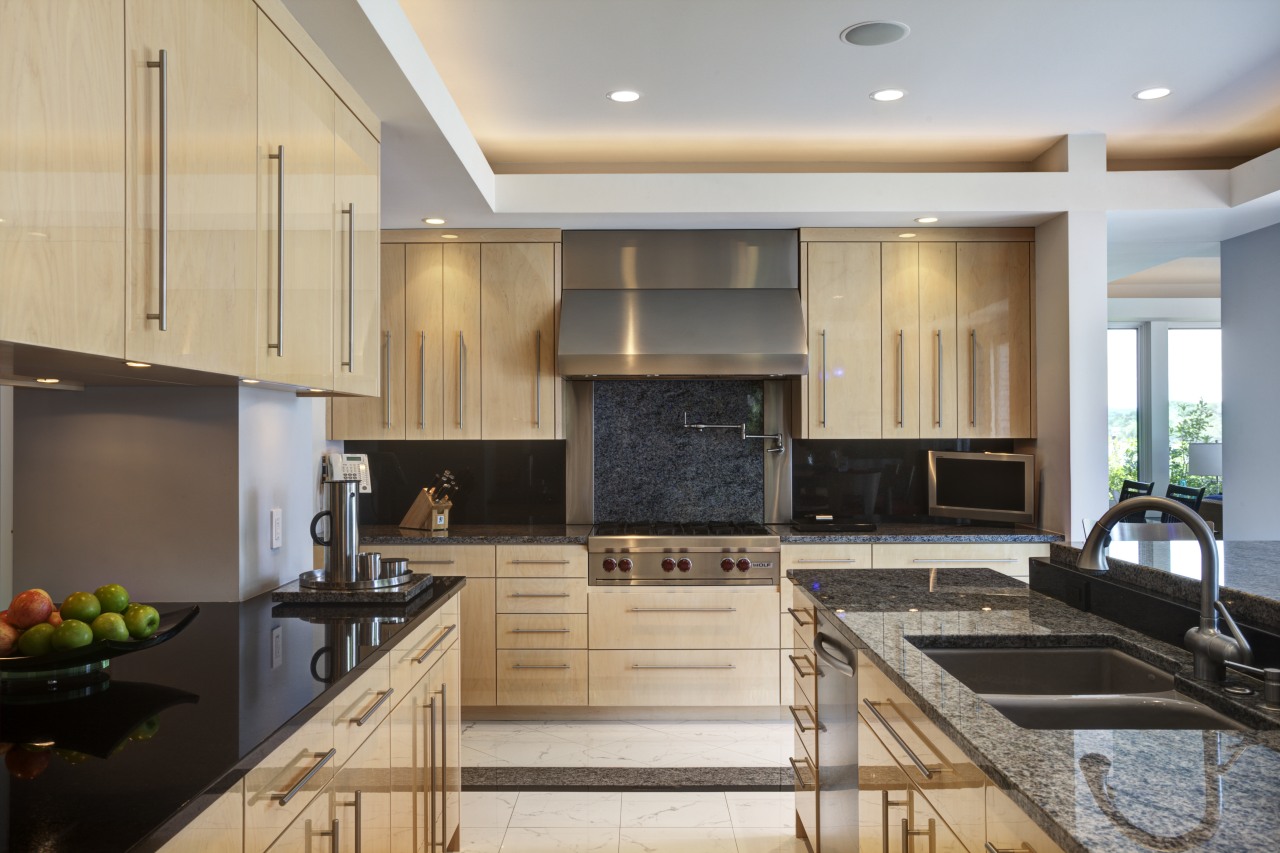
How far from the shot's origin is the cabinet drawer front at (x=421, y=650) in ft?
6.75

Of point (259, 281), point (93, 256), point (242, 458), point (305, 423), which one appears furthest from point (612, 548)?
point (93, 256)

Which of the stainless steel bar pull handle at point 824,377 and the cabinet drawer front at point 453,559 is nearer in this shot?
the cabinet drawer front at point 453,559

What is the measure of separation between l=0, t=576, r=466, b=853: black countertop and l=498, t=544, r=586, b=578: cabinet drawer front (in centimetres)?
174

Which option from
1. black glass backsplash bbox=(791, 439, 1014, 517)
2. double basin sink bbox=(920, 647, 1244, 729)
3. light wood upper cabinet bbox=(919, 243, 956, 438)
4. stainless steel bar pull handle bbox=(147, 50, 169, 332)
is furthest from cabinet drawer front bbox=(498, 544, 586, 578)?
stainless steel bar pull handle bbox=(147, 50, 169, 332)

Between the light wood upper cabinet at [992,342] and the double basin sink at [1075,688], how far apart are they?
2483 millimetres

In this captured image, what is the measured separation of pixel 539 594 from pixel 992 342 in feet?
7.85

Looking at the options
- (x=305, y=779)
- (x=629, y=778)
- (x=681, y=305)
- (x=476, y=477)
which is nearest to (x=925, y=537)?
(x=681, y=305)

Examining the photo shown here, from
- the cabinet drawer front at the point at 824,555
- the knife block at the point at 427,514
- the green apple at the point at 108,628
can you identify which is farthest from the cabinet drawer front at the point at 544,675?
the green apple at the point at 108,628

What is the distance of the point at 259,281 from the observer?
1.91 metres

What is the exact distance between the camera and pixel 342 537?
248 centimetres

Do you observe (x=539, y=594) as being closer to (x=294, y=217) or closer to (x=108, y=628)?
(x=294, y=217)

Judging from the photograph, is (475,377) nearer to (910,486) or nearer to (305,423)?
(305,423)

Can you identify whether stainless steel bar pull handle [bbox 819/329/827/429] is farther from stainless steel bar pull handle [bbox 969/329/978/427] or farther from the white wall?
the white wall

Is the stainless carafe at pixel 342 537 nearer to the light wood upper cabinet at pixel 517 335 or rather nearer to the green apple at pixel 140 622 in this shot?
the green apple at pixel 140 622
